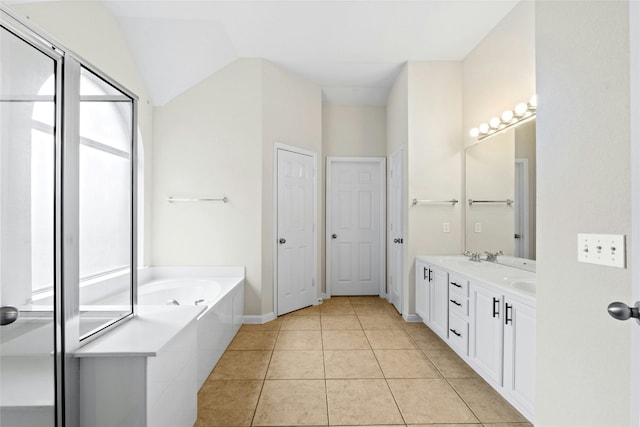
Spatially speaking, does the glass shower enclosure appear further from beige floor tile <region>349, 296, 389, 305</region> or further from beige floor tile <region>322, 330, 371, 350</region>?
beige floor tile <region>349, 296, 389, 305</region>

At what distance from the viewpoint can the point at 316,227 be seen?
12.8ft

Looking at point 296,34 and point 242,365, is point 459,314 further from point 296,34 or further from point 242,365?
point 296,34

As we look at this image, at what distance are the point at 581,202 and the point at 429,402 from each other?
4.93 ft

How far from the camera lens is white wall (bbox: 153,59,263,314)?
325cm

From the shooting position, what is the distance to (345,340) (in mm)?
2793

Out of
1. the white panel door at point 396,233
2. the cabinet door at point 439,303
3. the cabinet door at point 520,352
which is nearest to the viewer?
the cabinet door at point 520,352

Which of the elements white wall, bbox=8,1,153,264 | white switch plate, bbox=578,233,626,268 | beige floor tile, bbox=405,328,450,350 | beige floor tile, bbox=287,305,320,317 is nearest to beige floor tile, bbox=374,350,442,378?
beige floor tile, bbox=405,328,450,350

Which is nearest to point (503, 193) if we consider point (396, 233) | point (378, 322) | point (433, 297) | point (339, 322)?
point (433, 297)

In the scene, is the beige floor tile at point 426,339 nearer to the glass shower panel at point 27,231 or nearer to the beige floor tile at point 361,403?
the beige floor tile at point 361,403

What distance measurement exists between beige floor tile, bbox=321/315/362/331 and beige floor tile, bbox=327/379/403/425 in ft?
3.38

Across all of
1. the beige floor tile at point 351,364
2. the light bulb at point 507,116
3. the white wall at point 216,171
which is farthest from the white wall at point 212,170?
the light bulb at point 507,116

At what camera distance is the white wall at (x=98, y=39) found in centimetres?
192

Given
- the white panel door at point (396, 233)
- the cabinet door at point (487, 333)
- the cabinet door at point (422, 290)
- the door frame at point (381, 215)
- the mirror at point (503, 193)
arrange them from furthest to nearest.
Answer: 1. the door frame at point (381, 215)
2. the white panel door at point (396, 233)
3. the cabinet door at point (422, 290)
4. the mirror at point (503, 193)
5. the cabinet door at point (487, 333)

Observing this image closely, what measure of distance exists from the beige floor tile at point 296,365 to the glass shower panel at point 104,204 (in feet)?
4.00
